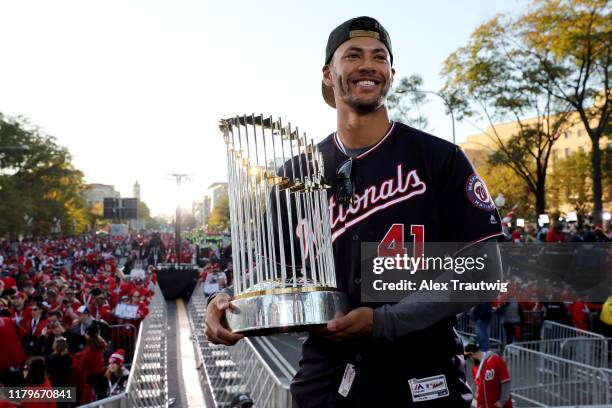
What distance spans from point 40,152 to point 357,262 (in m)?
68.7

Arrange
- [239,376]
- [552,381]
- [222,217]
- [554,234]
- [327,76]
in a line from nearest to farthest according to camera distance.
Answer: [327,76] → [552,381] → [239,376] → [554,234] → [222,217]

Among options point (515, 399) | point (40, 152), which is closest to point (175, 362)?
point (515, 399)

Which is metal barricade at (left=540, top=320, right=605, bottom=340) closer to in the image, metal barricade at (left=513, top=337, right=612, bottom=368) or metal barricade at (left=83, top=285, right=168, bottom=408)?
metal barricade at (left=513, top=337, right=612, bottom=368)

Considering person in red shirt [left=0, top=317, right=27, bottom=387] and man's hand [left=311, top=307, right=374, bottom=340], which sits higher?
man's hand [left=311, top=307, right=374, bottom=340]

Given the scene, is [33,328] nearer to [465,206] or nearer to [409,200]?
[409,200]

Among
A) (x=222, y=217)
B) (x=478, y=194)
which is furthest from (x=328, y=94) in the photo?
(x=222, y=217)

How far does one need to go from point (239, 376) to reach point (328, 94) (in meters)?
9.04

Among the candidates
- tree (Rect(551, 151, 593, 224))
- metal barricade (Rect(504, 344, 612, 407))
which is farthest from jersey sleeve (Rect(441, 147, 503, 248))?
tree (Rect(551, 151, 593, 224))

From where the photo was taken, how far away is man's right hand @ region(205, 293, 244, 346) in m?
1.98

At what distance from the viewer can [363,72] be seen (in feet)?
7.24

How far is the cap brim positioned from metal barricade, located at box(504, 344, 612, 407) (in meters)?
8.07

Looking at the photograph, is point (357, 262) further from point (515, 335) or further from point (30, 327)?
point (515, 335)

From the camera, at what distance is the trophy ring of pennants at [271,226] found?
6.42 ft

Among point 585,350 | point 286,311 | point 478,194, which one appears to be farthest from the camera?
point 585,350
